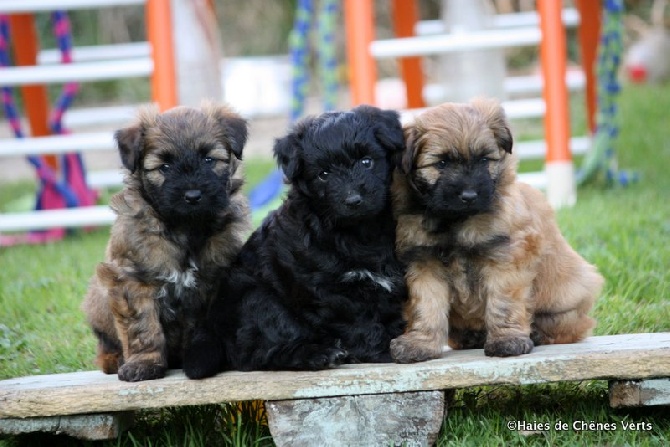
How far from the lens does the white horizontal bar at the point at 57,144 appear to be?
7703 mm

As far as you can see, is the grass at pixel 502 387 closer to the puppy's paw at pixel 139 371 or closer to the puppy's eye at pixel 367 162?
the puppy's paw at pixel 139 371

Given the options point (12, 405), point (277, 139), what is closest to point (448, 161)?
point (277, 139)

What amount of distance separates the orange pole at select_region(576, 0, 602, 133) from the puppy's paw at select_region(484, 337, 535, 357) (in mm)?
5959

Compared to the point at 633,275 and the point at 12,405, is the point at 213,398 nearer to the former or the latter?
the point at 12,405

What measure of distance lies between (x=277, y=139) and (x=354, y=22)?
11.1 ft

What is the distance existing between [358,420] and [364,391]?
0.13m

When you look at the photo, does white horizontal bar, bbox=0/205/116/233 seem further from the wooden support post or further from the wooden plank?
the wooden plank

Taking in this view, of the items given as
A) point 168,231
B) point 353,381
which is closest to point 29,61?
point 168,231

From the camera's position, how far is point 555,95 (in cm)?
734

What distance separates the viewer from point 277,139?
4.15 m

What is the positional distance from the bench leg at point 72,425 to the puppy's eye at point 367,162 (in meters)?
1.47

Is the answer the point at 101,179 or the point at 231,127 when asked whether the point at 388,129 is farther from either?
the point at 101,179

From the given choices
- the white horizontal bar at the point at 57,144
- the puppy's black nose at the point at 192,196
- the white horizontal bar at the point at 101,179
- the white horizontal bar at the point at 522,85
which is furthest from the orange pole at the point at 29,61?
the puppy's black nose at the point at 192,196

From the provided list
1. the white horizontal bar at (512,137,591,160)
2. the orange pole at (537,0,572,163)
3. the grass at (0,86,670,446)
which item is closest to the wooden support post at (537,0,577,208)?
the orange pole at (537,0,572,163)
